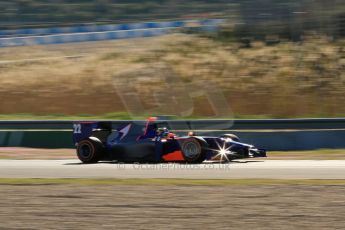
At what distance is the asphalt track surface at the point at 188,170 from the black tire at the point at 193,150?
0.18 metres

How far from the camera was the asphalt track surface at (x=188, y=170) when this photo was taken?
11.1 m

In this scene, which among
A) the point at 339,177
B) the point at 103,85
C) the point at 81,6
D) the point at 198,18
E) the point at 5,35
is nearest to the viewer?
the point at 339,177

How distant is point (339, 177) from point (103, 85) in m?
16.6

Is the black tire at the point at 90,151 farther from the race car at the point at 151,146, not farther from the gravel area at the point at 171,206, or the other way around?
the gravel area at the point at 171,206

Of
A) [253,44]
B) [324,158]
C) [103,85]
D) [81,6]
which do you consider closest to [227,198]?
[324,158]

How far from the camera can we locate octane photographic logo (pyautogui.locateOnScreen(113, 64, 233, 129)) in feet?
70.0

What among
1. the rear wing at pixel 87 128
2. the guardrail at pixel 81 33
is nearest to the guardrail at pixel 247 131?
the rear wing at pixel 87 128

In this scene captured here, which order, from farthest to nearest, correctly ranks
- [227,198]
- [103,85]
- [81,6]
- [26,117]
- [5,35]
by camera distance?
[81,6] < [5,35] < [103,85] < [26,117] < [227,198]

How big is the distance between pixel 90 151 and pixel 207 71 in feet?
44.0

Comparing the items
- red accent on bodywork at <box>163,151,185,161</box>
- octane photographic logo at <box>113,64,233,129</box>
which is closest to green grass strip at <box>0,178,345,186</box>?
red accent on bodywork at <box>163,151,185,161</box>

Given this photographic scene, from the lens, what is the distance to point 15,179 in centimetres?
1110

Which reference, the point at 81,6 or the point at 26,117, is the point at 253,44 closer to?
the point at 26,117

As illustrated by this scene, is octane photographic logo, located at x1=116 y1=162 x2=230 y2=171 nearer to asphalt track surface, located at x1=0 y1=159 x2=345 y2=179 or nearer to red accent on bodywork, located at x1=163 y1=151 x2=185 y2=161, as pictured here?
asphalt track surface, located at x1=0 y1=159 x2=345 y2=179

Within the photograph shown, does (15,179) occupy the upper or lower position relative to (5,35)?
lower
